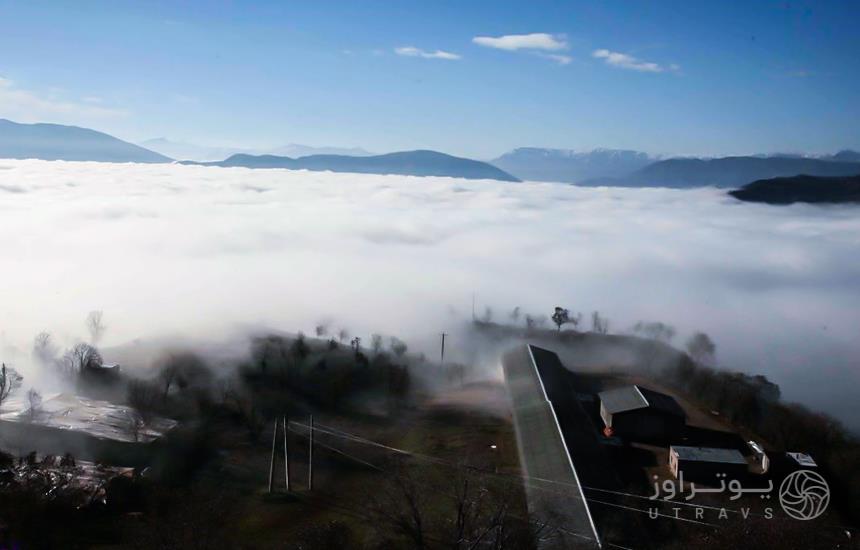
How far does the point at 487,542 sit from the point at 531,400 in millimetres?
10717

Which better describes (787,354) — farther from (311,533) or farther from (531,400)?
(311,533)

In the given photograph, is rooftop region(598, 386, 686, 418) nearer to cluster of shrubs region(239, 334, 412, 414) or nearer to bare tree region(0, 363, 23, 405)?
cluster of shrubs region(239, 334, 412, 414)

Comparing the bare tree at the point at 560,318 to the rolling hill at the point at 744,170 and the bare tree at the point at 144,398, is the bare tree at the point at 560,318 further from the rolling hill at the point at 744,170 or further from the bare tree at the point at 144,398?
the rolling hill at the point at 744,170

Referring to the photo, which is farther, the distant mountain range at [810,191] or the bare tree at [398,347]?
the distant mountain range at [810,191]

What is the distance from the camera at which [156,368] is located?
2683cm

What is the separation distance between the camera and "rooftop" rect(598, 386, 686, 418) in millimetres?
22234

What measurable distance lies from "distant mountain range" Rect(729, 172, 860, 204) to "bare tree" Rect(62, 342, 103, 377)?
93.2m

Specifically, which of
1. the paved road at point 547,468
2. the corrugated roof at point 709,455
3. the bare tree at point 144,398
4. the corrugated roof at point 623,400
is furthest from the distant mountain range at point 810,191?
the bare tree at point 144,398

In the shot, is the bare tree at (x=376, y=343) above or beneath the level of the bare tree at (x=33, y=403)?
beneath

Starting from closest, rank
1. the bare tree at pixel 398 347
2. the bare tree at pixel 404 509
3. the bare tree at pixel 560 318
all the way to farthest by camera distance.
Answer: the bare tree at pixel 404 509 < the bare tree at pixel 398 347 < the bare tree at pixel 560 318

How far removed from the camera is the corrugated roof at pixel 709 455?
1844cm

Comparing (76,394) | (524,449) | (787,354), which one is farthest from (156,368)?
(787,354)

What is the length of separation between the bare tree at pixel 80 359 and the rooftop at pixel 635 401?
20.3 m

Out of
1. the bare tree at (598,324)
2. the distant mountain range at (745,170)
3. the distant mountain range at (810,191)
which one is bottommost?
the bare tree at (598,324)
